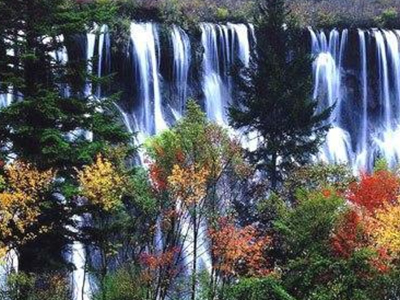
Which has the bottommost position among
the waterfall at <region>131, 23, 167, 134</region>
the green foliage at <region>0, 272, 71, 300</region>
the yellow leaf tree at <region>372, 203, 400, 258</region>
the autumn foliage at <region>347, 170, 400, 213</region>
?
the green foliage at <region>0, 272, 71, 300</region>

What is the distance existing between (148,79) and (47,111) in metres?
24.9

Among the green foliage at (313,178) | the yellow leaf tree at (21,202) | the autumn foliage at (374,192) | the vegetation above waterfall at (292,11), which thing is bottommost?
the yellow leaf tree at (21,202)

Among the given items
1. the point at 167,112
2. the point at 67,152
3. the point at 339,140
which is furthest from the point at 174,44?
the point at 67,152

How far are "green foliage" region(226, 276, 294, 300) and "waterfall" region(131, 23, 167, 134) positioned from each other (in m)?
21.1

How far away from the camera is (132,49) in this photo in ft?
150

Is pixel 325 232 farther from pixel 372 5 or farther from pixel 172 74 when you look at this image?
pixel 372 5

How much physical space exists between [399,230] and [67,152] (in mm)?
12018

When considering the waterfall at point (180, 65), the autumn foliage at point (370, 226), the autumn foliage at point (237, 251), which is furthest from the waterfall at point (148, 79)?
the autumn foliage at point (370, 226)

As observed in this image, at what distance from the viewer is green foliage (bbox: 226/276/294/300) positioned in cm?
2359

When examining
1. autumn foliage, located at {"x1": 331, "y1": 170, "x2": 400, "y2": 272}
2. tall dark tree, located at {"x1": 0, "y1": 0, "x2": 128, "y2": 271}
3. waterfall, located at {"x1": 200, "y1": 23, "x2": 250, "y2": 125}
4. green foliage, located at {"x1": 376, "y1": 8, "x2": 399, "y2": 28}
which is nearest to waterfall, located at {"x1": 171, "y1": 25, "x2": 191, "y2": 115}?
waterfall, located at {"x1": 200, "y1": 23, "x2": 250, "y2": 125}

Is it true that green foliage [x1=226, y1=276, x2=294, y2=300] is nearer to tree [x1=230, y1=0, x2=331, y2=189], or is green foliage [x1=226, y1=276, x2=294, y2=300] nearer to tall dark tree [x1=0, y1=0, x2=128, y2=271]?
tall dark tree [x1=0, y1=0, x2=128, y2=271]

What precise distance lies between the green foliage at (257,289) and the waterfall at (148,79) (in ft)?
69.2

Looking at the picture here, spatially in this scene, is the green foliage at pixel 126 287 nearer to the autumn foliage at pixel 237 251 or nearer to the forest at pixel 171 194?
the forest at pixel 171 194

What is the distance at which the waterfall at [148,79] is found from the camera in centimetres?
4422
